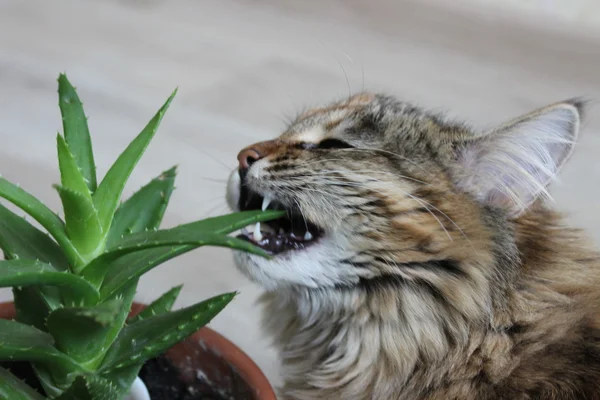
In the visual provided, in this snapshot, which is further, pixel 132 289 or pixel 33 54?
pixel 33 54

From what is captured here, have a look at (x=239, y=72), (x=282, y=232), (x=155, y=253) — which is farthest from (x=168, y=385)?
(x=239, y=72)

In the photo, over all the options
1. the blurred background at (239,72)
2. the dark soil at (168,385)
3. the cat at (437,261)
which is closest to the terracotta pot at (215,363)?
the dark soil at (168,385)

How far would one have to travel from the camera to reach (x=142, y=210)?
899 mm

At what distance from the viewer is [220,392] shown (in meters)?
1.14

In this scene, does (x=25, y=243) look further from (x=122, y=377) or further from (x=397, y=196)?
(x=397, y=196)

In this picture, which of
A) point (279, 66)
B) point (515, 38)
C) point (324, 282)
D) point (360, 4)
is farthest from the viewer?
point (360, 4)

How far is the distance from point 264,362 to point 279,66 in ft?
4.63

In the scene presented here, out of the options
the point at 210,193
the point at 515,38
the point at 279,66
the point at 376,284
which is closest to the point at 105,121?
the point at 210,193

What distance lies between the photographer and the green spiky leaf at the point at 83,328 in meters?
0.68

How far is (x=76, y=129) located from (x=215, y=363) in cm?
50

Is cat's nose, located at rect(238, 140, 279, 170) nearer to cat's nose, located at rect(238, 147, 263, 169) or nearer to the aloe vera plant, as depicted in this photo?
cat's nose, located at rect(238, 147, 263, 169)

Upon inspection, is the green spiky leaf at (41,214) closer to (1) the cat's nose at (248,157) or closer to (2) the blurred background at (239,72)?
(1) the cat's nose at (248,157)

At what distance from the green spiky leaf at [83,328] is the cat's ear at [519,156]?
597 mm

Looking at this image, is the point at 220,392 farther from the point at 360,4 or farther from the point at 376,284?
the point at 360,4
